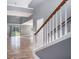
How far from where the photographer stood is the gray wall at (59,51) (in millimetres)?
2467

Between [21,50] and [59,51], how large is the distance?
1856 millimetres

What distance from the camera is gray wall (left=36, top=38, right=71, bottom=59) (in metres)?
2.47

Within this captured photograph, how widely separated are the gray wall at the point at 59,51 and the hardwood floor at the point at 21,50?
0.90 m

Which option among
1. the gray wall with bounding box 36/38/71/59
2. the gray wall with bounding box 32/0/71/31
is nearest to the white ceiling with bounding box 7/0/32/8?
the gray wall with bounding box 32/0/71/31

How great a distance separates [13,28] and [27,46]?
2.65ft

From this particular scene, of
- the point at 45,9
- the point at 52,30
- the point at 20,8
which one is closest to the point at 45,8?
the point at 45,9

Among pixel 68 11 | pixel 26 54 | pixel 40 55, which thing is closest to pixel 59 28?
pixel 68 11

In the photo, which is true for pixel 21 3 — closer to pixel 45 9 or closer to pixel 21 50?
pixel 45 9

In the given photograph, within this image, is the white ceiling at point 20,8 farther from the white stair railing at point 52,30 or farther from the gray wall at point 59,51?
the gray wall at point 59,51

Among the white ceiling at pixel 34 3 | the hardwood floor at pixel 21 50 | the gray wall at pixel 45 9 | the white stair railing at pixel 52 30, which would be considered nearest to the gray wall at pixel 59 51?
the white stair railing at pixel 52 30

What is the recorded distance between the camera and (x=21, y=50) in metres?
4.31
